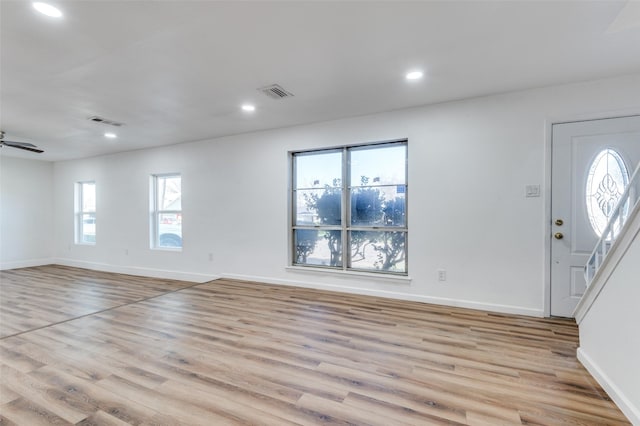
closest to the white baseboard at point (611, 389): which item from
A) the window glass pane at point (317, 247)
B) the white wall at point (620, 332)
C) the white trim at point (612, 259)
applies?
the white wall at point (620, 332)

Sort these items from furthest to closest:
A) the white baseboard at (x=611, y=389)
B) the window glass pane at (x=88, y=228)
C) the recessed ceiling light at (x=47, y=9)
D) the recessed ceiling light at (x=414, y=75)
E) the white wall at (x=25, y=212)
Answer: the window glass pane at (x=88, y=228) → the white wall at (x=25, y=212) → the recessed ceiling light at (x=414, y=75) → the recessed ceiling light at (x=47, y=9) → the white baseboard at (x=611, y=389)

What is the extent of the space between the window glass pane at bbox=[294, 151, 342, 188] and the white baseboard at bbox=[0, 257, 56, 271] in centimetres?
693

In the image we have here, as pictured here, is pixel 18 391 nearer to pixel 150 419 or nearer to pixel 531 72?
pixel 150 419

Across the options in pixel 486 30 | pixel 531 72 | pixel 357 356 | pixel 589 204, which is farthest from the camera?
pixel 589 204

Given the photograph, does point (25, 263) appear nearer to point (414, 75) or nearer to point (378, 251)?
point (378, 251)

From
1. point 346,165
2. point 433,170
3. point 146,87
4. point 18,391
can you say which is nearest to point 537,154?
point 433,170

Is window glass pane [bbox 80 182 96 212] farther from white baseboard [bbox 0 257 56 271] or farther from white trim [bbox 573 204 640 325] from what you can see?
white trim [bbox 573 204 640 325]

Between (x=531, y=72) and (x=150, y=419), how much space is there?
3.99 metres

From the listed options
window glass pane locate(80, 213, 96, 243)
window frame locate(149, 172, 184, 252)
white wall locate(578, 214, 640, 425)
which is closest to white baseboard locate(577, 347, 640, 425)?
white wall locate(578, 214, 640, 425)

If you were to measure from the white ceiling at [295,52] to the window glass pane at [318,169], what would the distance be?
2.58ft

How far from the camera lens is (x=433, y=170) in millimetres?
3641

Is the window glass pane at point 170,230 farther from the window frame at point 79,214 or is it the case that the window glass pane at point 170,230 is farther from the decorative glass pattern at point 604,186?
the decorative glass pattern at point 604,186

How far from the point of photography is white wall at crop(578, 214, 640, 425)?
1.58 meters

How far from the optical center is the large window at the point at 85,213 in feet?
22.6
